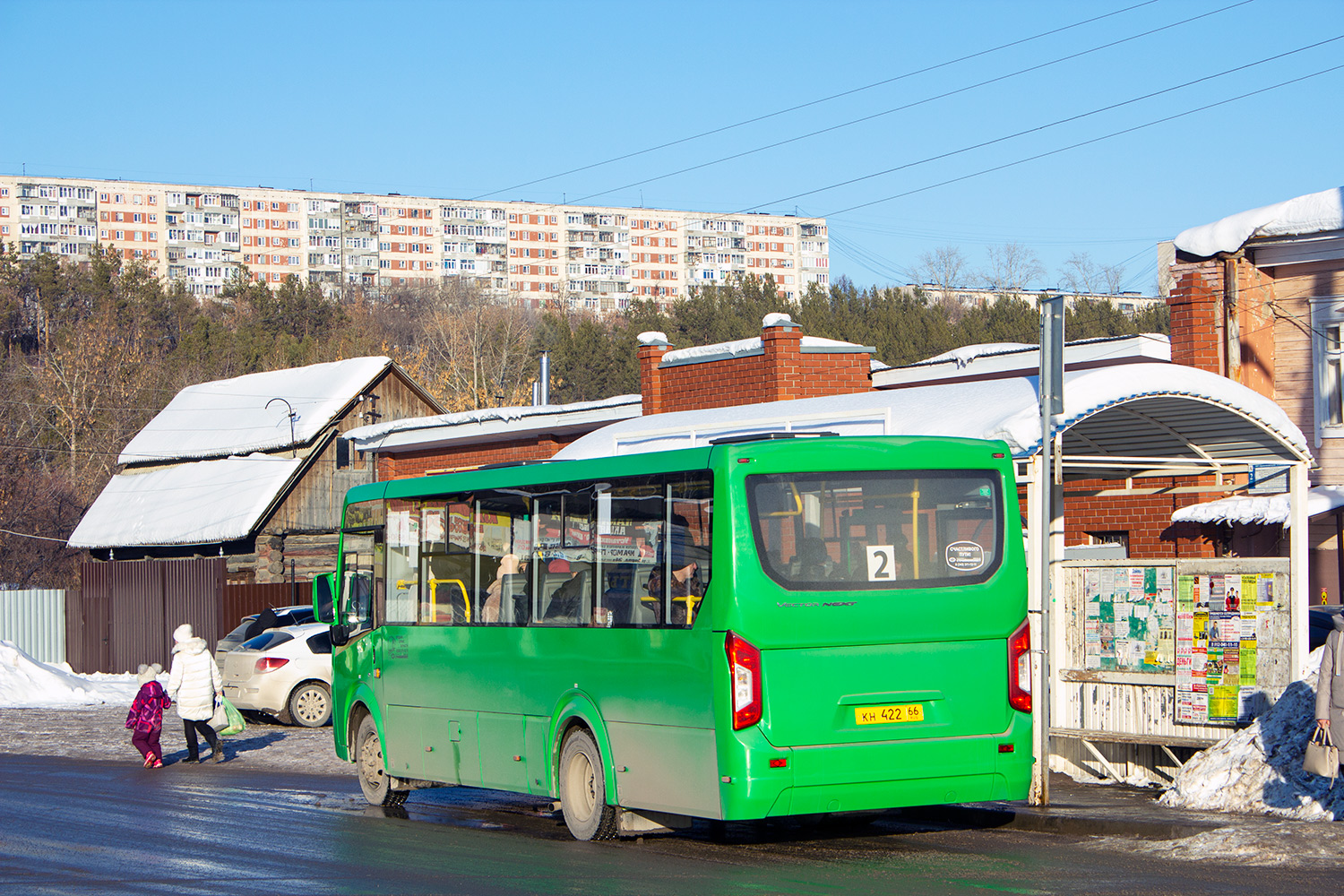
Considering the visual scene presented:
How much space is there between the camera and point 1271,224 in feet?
64.7

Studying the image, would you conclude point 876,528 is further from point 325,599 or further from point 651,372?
point 651,372

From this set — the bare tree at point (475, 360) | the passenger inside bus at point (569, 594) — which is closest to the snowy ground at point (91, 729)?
the passenger inside bus at point (569, 594)

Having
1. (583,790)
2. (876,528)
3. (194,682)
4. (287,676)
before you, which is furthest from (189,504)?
(876,528)

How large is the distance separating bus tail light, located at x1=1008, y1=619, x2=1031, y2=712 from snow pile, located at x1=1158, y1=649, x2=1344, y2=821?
2.19 meters

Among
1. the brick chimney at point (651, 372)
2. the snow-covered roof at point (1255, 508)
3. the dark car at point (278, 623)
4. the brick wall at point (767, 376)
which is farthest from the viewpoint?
the brick chimney at point (651, 372)

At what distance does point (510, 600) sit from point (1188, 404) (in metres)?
5.98

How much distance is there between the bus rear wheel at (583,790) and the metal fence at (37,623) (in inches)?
1159

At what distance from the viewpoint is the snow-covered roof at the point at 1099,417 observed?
39.2 ft

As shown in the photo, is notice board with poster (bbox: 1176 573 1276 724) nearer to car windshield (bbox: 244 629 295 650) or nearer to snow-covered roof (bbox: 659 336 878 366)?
snow-covered roof (bbox: 659 336 878 366)

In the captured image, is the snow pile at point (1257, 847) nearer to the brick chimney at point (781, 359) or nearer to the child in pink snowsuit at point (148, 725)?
the child in pink snowsuit at point (148, 725)

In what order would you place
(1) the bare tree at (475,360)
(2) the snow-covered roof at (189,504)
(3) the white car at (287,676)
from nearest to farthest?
1. (3) the white car at (287,676)
2. (2) the snow-covered roof at (189,504)
3. (1) the bare tree at (475,360)

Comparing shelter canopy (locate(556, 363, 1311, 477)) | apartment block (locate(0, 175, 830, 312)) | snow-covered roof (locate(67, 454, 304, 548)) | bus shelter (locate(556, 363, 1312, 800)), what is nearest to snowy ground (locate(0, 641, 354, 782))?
snow-covered roof (locate(67, 454, 304, 548))

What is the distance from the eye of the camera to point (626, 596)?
1008 centimetres

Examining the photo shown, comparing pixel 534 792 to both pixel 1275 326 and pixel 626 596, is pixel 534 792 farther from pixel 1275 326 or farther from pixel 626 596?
pixel 1275 326
